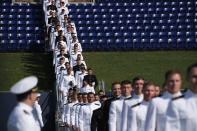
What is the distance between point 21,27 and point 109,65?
5.89 m

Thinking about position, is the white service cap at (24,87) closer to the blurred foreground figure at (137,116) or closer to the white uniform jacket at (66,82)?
the blurred foreground figure at (137,116)

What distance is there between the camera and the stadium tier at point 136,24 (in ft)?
83.4

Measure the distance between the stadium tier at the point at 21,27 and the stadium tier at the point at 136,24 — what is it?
76.9 inches

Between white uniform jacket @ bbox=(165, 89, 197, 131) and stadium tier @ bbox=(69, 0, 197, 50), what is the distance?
18.9 meters

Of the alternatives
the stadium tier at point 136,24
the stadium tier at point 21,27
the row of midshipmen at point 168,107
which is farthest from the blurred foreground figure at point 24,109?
the stadium tier at point 136,24

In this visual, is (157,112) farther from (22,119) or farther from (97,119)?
(97,119)

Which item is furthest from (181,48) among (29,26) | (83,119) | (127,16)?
(83,119)

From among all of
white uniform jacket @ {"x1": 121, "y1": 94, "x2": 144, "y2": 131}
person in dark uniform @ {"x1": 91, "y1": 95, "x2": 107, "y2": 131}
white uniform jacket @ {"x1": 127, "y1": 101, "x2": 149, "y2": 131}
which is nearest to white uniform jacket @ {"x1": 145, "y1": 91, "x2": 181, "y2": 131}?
white uniform jacket @ {"x1": 127, "y1": 101, "x2": 149, "y2": 131}

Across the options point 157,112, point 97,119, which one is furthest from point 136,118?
point 97,119

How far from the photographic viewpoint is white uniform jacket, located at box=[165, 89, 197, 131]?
6.11 m

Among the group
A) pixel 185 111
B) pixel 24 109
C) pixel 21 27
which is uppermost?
pixel 21 27

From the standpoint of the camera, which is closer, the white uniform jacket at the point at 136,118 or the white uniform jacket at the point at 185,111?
the white uniform jacket at the point at 185,111

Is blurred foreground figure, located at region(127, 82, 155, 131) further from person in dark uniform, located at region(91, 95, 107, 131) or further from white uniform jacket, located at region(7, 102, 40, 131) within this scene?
person in dark uniform, located at region(91, 95, 107, 131)

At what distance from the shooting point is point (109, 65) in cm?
2266
